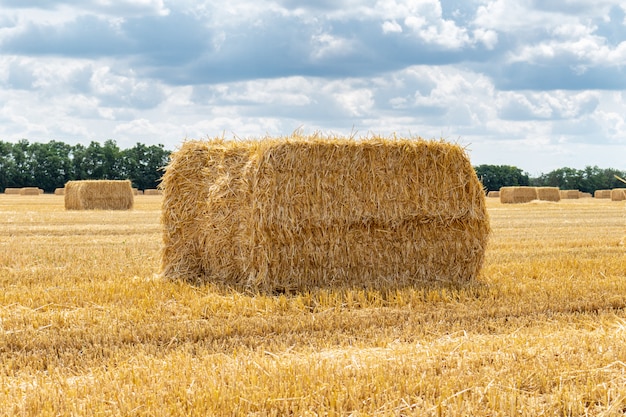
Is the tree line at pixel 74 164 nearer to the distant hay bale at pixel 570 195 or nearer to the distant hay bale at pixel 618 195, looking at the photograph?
the distant hay bale at pixel 570 195

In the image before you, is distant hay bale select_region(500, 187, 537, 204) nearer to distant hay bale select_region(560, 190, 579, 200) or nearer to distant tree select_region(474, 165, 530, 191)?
distant hay bale select_region(560, 190, 579, 200)

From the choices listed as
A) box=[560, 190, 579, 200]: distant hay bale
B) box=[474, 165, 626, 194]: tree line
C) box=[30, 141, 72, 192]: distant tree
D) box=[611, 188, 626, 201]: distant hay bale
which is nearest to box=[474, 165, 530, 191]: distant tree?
box=[474, 165, 626, 194]: tree line

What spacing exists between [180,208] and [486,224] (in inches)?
165

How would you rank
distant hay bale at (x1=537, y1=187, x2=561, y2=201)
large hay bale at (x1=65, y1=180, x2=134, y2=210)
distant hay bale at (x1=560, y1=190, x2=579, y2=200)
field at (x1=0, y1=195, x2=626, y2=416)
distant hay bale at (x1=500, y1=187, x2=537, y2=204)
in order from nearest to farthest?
field at (x1=0, y1=195, x2=626, y2=416), large hay bale at (x1=65, y1=180, x2=134, y2=210), distant hay bale at (x1=500, y1=187, x2=537, y2=204), distant hay bale at (x1=537, y1=187, x2=561, y2=201), distant hay bale at (x1=560, y1=190, x2=579, y2=200)

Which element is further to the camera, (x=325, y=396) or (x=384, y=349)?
Answer: (x=384, y=349)

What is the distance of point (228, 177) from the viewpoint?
31.4ft

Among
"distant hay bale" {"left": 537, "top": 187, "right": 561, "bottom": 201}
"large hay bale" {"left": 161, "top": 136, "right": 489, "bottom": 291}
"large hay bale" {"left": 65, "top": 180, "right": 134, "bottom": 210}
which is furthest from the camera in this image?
"distant hay bale" {"left": 537, "top": 187, "right": 561, "bottom": 201}

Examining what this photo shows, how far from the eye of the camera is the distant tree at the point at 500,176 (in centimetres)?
7144

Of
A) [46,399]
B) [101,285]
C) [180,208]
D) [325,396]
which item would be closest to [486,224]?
[180,208]

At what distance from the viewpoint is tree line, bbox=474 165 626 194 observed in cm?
7212

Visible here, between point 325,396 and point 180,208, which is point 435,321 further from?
point 180,208

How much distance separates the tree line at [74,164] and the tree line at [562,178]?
32.0 metres

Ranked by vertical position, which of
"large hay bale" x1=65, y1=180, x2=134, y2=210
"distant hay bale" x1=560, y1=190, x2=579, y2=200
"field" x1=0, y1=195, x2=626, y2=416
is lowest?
"field" x1=0, y1=195, x2=626, y2=416

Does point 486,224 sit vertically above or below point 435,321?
above
